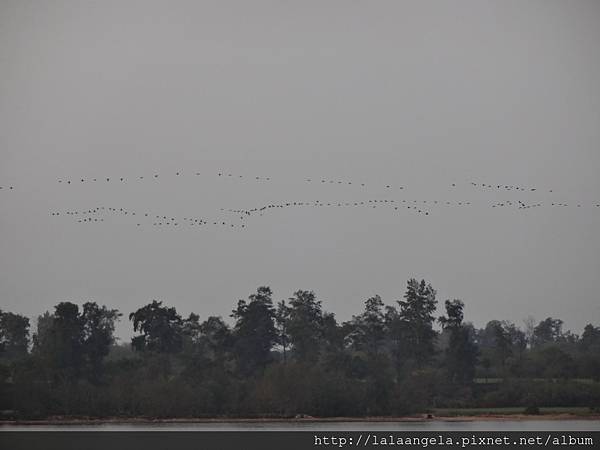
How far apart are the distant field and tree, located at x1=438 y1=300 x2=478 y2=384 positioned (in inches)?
106

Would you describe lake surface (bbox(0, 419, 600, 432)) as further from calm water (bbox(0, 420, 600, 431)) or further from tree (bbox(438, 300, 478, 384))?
tree (bbox(438, 300, 478, 384))

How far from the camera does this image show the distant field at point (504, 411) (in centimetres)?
4936

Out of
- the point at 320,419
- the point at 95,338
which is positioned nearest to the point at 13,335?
the point at 95,338

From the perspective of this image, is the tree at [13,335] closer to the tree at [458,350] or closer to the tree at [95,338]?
the tree at [95,338]

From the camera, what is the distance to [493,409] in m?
51.1

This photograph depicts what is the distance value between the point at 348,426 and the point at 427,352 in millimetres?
11143

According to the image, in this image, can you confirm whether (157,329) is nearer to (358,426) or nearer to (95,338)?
(95,338)

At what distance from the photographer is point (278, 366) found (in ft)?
173

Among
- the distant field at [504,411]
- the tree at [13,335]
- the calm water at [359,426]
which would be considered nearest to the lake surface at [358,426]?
the calm water at [359,426]

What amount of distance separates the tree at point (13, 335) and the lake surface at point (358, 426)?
11156 millimetres
